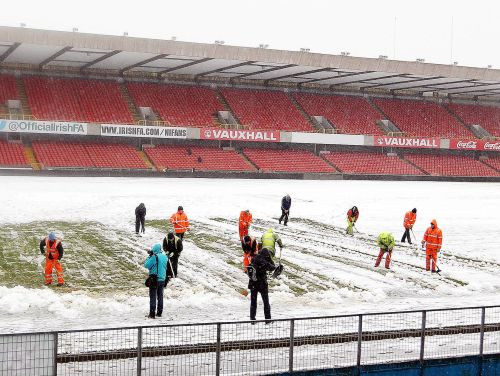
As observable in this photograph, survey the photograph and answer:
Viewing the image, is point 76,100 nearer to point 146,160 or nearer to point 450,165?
point 146,160

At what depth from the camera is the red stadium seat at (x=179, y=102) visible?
5181cm

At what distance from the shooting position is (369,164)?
55031mm

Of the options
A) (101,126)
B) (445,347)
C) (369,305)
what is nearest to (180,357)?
(445,347)

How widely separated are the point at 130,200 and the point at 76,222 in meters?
6.15

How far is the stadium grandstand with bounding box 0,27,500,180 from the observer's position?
45062 mm

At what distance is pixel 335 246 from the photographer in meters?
20.9

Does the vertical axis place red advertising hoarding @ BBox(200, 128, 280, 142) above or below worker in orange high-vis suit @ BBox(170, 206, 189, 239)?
above

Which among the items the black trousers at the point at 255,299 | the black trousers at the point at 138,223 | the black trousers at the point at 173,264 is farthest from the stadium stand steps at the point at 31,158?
the black trousers at the point at 255,299

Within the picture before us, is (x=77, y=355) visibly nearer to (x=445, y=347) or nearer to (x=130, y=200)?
(x=445, y=347)

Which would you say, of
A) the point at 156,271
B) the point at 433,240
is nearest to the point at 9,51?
the point at 433,240

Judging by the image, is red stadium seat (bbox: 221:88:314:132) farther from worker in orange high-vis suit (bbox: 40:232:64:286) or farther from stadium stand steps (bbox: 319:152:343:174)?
worker in orange high-vis suit (bbox: 40:232:64:286)

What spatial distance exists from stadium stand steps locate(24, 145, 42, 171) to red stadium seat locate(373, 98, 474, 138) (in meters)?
32.5

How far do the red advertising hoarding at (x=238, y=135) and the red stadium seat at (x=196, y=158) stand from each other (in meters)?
1.21

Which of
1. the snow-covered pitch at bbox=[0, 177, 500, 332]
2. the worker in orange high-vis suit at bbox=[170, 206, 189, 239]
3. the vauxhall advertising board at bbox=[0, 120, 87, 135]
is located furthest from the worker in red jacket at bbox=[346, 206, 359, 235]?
the vauxhall advertising board at bbox=[0, 120, 87, 135]
